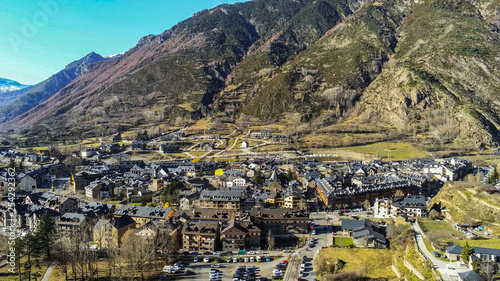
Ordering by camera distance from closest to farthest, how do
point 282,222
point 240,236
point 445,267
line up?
1. point 445,267
2. point 240,236
3. point 282,222

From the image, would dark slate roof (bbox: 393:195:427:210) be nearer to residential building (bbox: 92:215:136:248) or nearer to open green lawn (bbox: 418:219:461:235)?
open green lawn (bbox: 418:219:461:235)

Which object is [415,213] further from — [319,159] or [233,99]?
[233,99]

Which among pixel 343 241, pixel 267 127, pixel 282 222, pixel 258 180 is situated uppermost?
pixel 267 127

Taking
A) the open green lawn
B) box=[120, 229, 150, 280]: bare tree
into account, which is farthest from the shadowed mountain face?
box=[120, 229, 150, 280]: bare tree

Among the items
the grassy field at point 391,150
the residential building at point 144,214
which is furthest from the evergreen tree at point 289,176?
the grassy field at point 391,150

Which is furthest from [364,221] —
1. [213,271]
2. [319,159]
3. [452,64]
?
[452,64]

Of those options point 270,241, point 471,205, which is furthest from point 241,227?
point 471,205

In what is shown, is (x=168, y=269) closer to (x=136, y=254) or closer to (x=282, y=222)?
(x=136, y=254)
